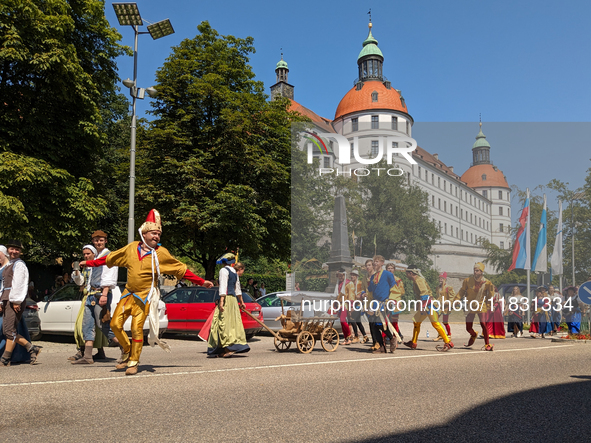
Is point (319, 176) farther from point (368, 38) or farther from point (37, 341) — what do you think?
point (368, 38)

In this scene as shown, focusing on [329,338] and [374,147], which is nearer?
[329,338]

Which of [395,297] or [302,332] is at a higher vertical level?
[395,297]

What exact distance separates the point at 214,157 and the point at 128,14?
6.70 meters

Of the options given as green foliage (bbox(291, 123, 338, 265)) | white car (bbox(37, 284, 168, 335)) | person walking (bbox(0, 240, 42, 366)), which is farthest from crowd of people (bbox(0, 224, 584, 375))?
green foliage (bbox(291, 123, 338, 265))

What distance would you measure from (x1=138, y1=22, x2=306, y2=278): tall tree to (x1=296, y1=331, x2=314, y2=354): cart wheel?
11.4 metres

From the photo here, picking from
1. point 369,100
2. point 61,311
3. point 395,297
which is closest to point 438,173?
point 395,297

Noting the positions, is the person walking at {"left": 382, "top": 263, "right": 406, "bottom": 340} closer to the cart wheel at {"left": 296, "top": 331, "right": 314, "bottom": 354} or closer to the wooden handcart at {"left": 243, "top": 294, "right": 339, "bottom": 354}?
the wooden handcart at {"left": 243, "top": 294, "right": 339, "bottom": 354}

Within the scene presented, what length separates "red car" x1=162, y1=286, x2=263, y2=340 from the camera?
14.5 meters

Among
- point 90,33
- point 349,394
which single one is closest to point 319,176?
point 90,33

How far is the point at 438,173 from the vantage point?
37219 millimetres

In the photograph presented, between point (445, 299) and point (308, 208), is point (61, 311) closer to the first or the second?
point (445, 299)

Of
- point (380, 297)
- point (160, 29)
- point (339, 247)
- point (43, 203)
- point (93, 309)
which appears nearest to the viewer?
point (93, 309)

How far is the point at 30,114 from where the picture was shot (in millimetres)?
17109

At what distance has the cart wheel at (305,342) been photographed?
36.4 ft
